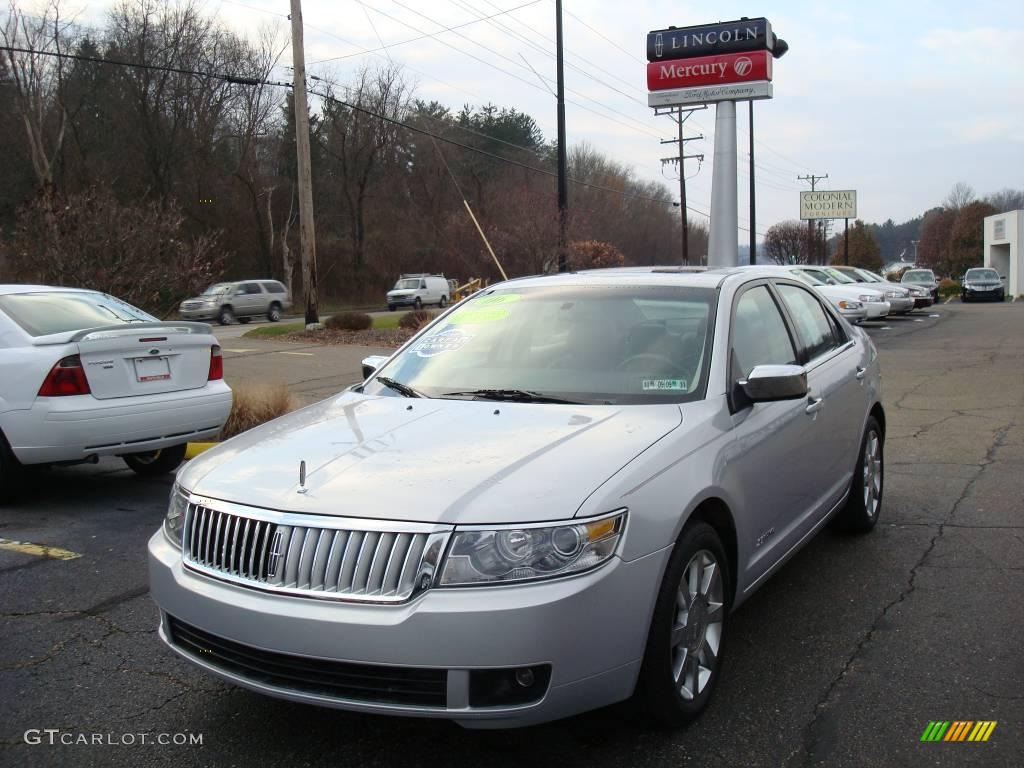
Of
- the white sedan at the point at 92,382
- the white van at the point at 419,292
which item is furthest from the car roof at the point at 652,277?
the white van at the point at 419,292

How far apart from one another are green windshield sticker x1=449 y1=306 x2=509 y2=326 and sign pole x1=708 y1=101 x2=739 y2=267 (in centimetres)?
3006

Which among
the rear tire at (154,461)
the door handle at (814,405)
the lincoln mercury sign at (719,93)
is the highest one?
the lincoln mercury sign at (719,93)

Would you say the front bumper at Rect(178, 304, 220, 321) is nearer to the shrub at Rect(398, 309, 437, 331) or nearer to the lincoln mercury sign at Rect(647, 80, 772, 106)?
the shrub at Rect(398, 309, 437, 331)

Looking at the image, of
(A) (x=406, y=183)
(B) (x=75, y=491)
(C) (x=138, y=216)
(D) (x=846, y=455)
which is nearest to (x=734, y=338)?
(D) (x=846, y=455)

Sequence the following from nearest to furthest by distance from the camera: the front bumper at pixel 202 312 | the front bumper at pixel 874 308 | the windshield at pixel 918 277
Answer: the front bumper at pixel 874 308 → the front bumper at pixel 202 312 → the windshield at pixel 918 277

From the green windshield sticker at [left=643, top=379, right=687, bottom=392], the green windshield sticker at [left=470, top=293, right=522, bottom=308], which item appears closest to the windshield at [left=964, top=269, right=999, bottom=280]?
the green windshield sticker at [left=470, top=293, right=522, bottom=308]

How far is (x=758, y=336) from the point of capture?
172 inches

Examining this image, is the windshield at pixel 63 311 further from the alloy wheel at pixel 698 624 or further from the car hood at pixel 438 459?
the alloy wheel at pixel 698 624

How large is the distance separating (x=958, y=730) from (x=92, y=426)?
17.6 feet

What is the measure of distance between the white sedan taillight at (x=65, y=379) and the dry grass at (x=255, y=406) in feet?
7.79

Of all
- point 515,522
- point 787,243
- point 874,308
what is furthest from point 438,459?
point 787,243

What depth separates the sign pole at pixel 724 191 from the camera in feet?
111

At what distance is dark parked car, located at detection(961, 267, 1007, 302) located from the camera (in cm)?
4519

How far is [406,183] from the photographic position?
204 ft
